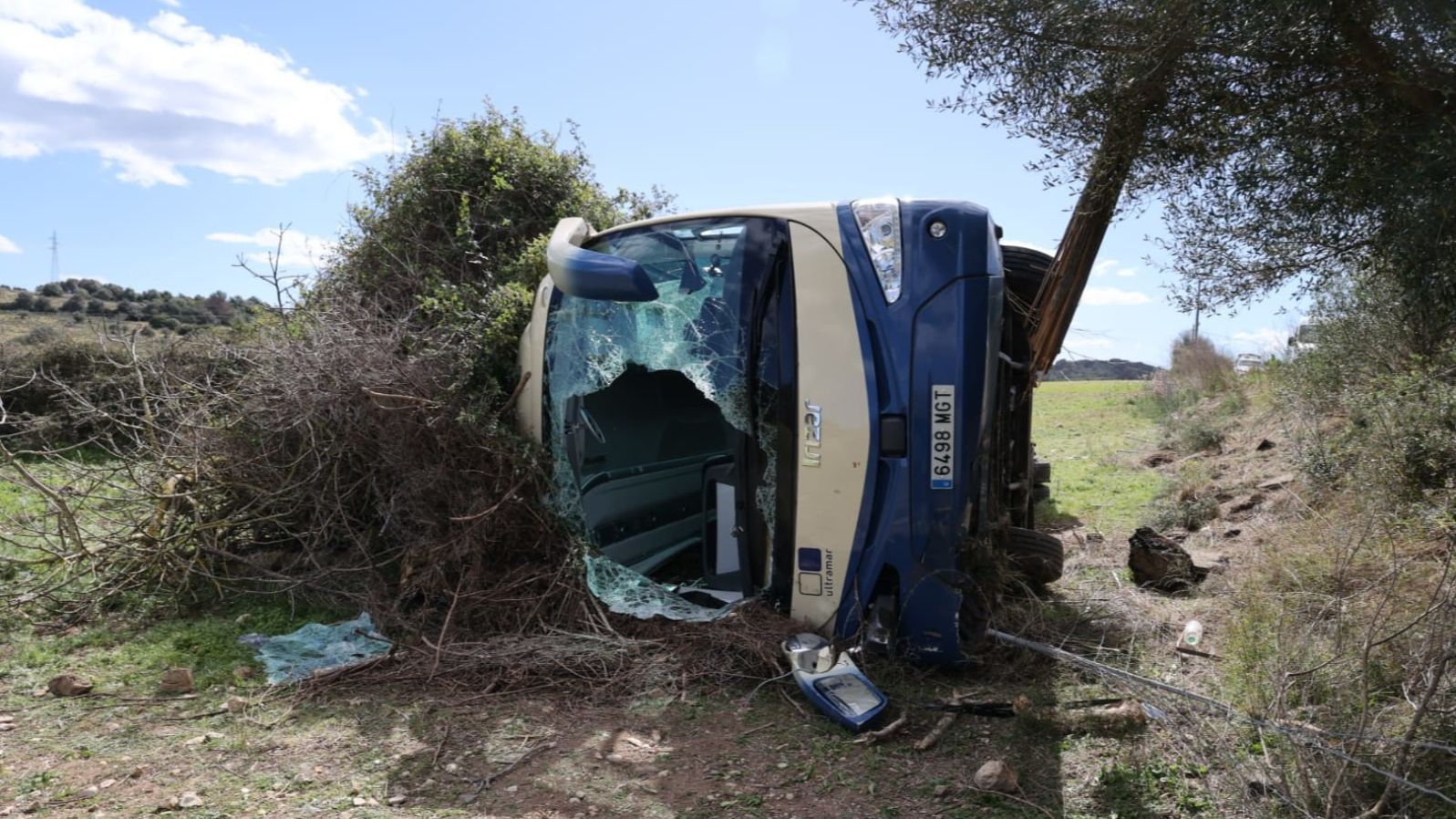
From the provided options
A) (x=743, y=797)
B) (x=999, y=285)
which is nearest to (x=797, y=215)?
(x=999, y=285)

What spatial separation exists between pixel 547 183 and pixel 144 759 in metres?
5.26

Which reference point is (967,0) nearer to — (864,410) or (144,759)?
(864,410)

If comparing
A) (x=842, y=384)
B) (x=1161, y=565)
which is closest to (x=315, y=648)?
(x=842, y=384)

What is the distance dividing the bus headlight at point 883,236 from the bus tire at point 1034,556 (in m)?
1.71

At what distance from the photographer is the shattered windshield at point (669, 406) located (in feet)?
16.3

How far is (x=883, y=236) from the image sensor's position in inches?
181

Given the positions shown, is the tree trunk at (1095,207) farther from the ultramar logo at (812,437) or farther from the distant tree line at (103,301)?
the distant tree line at (103,301)

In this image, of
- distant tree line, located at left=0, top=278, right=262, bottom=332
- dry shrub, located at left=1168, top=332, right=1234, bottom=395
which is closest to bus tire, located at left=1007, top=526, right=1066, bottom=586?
dry shrub, located at left=1168, top=332, right=1234, bottom=395

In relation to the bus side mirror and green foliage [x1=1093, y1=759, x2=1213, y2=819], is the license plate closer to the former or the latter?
green foliage [x1=1093, y1=759, x2=1213, y2=819]

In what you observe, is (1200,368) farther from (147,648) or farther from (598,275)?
(147,648)

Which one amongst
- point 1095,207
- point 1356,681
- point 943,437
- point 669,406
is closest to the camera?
point 1356,681

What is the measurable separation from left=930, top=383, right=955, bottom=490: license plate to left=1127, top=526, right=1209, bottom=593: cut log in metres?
2.48

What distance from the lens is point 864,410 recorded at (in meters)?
4.48

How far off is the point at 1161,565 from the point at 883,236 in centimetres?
309
